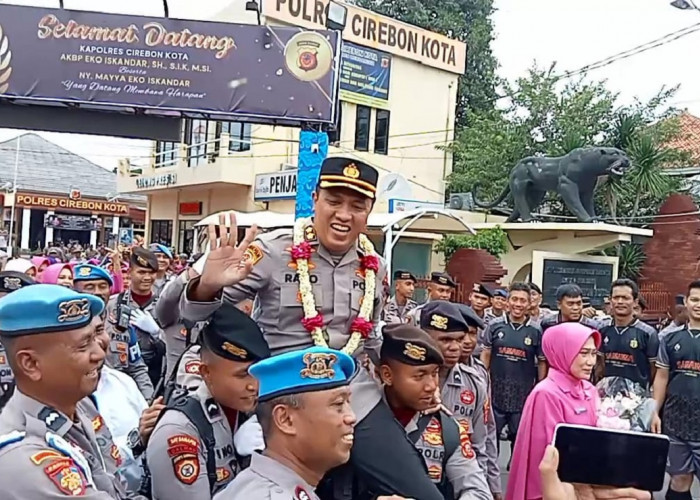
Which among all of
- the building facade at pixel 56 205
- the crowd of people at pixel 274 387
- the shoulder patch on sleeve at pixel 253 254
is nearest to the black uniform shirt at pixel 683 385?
the crowd of people at pixel 274 387

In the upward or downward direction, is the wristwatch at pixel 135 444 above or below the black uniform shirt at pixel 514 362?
above

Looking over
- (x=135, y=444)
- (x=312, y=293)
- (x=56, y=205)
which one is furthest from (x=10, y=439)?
(x=56, y=205)

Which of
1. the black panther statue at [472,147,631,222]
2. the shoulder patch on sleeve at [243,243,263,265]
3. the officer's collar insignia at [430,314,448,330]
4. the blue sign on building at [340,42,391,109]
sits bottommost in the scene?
the officer's collar insignia at [430,314,448,330]

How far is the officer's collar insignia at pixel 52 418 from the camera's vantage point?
210cm

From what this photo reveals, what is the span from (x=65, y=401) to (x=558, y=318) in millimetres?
6644

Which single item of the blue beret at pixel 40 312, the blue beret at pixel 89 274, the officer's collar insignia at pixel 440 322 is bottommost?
the officer's collar insignia at pixel 440 322

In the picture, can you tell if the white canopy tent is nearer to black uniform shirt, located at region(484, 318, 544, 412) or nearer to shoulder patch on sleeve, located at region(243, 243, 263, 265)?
black uniform shirt, located at region(484, 318, 544, 412)

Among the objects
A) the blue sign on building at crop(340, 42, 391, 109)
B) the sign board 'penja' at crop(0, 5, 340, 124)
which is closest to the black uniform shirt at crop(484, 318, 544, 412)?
the sign board 'penja' at crop(0, 5, 340, 124)

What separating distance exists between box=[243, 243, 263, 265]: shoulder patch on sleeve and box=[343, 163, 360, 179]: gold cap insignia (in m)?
0.43

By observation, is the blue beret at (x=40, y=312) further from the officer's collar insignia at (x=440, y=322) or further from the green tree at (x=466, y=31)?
the green tree at (x=466, y=31)

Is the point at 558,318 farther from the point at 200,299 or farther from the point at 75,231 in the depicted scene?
the point at 75,231

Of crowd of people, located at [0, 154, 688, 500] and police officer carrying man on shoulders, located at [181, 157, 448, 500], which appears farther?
police officer carrying man on shoulders, located at [181, 157, 448, 500]

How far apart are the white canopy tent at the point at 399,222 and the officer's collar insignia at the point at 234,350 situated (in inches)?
365

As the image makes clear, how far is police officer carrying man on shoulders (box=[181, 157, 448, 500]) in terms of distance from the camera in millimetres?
2779
